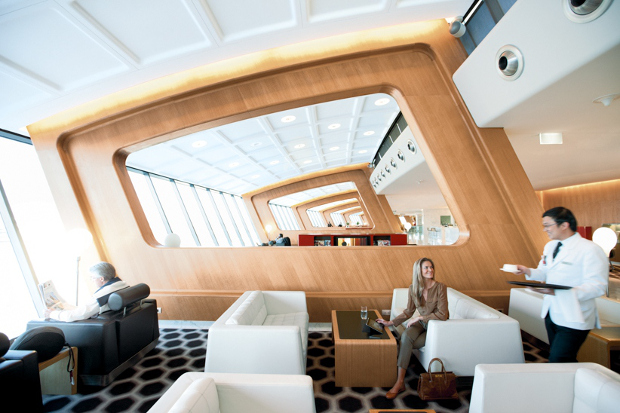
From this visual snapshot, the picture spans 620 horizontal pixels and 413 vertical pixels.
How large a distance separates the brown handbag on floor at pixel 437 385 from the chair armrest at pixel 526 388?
608mm

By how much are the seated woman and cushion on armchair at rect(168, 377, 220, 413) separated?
1.67 m

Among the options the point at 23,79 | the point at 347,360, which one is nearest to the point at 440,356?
the point at 347,360

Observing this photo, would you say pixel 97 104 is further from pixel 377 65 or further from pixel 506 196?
pixel 506 196

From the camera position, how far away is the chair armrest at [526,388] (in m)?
1.73

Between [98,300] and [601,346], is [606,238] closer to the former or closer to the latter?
[601,346]

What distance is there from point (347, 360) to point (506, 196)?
3205mm

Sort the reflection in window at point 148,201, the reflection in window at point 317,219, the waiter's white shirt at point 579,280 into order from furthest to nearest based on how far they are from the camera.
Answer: the reflection in window at point 317,219 < the reflection in window at point 148,201 < the waiter's white shirt at point 579,280

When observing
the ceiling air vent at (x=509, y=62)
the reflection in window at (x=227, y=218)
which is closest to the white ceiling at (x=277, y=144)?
the reflection in window at (x=227, y=218)

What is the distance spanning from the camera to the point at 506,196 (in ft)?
13.3

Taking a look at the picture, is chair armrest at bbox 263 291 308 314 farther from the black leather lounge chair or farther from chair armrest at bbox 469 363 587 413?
chair armrest at bbox 469 363 587 413

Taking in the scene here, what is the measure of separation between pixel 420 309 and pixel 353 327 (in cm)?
74

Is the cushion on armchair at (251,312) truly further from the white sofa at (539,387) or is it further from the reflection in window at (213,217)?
the reflection in window at (213,217)

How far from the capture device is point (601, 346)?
8.61 feet


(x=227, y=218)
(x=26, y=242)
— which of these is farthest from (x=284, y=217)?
(x=26, y=242)
